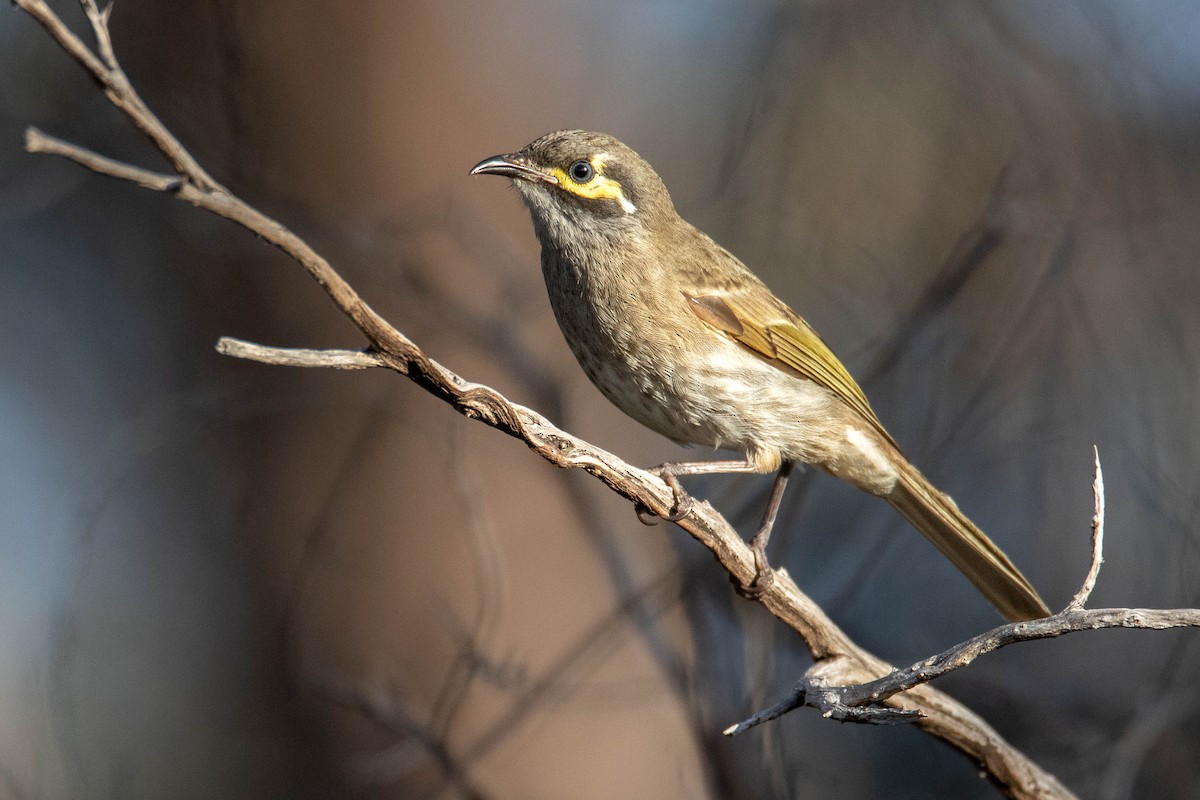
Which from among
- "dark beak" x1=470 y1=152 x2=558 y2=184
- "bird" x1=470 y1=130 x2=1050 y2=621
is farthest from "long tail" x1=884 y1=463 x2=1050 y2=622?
"dark beak" x1=470 y1=152 x2=558 y2=184

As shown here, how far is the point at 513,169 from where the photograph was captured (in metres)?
4.15

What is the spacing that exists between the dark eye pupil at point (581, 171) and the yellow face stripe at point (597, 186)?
0.02m

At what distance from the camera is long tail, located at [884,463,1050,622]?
410cm

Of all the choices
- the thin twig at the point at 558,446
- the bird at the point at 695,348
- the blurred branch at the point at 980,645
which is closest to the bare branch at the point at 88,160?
the thin twig at the point at 558,446

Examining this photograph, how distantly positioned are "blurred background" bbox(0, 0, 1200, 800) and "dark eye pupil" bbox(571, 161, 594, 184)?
54.7 inches

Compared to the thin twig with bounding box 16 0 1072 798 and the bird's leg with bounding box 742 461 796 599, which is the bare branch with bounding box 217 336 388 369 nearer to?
the thin twig with bounding box 16 0 1072 798

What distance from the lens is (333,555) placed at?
21.2 ft

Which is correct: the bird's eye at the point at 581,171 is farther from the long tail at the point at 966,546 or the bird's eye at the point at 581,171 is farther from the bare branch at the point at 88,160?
the bare branch at the point at 88,160

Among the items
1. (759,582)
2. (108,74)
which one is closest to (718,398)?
(759,582)

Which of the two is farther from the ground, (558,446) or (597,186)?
(597,186)

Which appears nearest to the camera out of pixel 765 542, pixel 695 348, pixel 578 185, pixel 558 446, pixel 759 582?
pixel 558 446

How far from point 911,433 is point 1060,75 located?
10.5 feet

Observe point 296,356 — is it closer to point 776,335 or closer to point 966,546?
point 776,335

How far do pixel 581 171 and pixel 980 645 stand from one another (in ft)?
8.10
